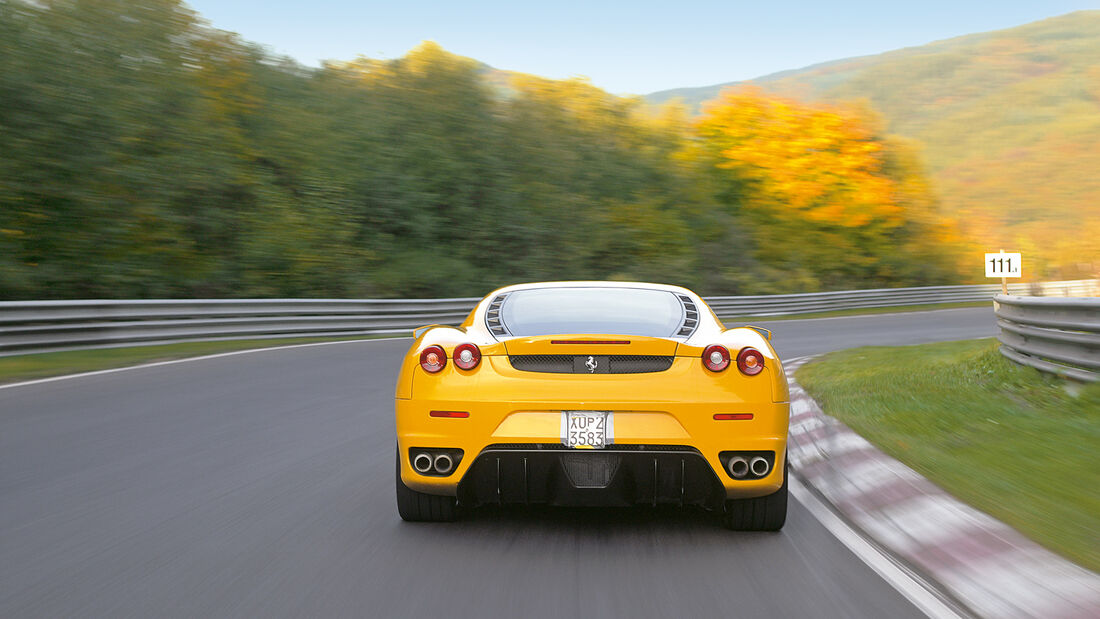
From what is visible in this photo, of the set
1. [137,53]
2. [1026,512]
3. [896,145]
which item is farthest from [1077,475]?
[896,145]

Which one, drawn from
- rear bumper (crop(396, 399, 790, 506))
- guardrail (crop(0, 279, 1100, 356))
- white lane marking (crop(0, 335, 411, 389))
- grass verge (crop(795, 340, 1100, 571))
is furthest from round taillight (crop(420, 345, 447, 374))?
guardrail (crop(0, 279, 1100, 356))

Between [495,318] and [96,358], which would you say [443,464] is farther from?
[96,358]

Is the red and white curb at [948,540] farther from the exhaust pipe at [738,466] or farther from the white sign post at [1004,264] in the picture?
the white sign post at [1004,264]

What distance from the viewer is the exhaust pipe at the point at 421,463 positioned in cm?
511

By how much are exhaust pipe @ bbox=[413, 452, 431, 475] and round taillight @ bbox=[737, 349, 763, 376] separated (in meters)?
1.53

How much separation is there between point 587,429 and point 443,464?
71 cm

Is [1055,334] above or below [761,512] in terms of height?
above

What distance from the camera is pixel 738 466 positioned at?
5039 millimetres

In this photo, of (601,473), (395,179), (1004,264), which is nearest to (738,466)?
(601,473)

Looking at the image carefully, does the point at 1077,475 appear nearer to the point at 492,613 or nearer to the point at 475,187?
the point at 492,613

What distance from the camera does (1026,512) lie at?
5.24m

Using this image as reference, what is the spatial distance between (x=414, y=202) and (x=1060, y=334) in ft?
88.1

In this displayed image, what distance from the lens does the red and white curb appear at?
12.7 ft

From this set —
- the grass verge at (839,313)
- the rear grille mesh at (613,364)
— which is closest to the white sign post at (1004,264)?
the grass verge at (839,313)
